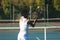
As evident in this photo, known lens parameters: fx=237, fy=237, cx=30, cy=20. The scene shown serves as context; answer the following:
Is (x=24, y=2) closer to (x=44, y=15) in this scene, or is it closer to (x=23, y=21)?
→ (x=44, y=15)

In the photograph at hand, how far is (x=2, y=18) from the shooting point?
56.5ft

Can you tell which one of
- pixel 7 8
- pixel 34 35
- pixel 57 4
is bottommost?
pixel 34 35

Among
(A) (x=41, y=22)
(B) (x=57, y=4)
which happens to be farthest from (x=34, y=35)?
(B) (x=57, y=4)

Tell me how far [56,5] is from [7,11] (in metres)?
4.05

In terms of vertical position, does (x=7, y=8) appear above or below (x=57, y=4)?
below

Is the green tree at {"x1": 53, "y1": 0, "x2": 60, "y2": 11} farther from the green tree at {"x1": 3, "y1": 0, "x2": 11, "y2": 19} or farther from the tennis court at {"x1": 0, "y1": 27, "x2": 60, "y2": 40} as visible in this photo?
the tennis court at {"x1": 0, "y1": 27, "x2": 60, "y2": 40}

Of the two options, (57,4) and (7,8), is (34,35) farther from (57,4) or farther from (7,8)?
(57,4)

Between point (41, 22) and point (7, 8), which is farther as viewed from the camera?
point (7, 8)

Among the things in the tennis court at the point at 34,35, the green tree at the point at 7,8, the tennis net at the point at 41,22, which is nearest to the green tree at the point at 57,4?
the tennis net at the point at 41,22

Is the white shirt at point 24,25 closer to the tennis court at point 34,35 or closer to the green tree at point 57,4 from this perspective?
the tennis court at point 34,35

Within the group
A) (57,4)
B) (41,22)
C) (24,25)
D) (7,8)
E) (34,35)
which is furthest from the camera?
(57,4)

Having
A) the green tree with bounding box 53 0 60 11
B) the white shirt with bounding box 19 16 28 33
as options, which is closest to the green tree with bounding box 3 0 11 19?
the green tree with bounding box 53 0 60 11

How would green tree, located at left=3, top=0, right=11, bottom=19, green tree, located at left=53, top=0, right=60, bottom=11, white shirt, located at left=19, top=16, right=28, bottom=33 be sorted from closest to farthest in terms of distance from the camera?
white shirt, located at left=19, top=16, right=28, bottom=33, green tree, located at left=3, top=0, right=11, bottom=19, green tree, located at left=53, top=0, right=60, bottom=11

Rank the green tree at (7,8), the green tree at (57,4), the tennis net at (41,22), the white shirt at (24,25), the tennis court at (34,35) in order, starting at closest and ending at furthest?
1. the white shirt at (24,25)
2. the tennis court at (34,35)
3. the tennis net at (41,22)
4. the green tree at (7,8)
5. the green tree at (57,4)
